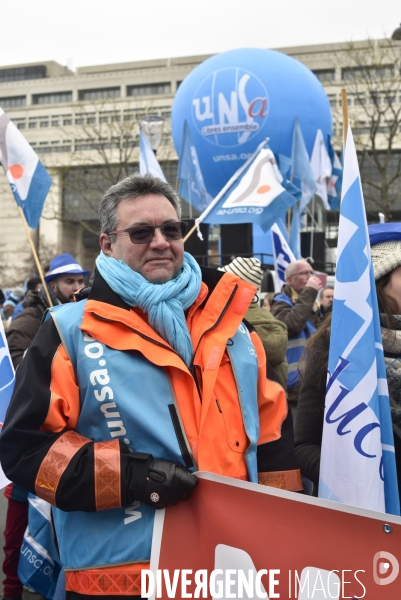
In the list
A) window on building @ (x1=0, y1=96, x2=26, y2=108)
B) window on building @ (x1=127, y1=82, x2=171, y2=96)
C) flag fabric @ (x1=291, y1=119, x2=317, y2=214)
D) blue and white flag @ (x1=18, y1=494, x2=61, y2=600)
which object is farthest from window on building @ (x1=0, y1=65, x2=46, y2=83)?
blue and white flag @ (x1=18, y1=494, x2=61, y2=600)

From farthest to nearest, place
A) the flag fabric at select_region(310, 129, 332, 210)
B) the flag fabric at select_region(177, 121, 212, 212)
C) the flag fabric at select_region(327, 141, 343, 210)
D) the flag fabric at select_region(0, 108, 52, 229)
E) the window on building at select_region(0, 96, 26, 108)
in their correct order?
the window on building at select_region(0, 96, 26, 108), the flag fabric at select_region(327, 141, 343, 210), the flag fabric at select_region(310, 129, 332, 210), the flag fabric at select_region(177, 121, 212, 212), the flag fabric at select_region(0, 108, 52, 229)

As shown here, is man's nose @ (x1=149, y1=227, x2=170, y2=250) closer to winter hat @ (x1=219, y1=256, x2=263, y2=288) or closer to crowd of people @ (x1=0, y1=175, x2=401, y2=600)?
crowd of people @ (x1=0, y1=175, x2=401, y2=600)

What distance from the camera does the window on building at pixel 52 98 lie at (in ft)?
261

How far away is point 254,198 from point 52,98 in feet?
254

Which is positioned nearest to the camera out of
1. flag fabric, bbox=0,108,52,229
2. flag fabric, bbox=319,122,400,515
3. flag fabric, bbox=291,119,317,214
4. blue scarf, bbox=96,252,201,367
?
blue scarf, bbox=96,252,201,367

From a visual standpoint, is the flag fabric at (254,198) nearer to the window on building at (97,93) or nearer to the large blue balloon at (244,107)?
the large blue balloon at (244,107)

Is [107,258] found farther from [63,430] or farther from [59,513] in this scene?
[59,513]

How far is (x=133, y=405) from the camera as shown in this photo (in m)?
2.04

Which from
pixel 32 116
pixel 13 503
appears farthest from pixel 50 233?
pixel 13 503

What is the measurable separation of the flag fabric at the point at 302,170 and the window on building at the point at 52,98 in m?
67.6

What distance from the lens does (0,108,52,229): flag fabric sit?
5977mm

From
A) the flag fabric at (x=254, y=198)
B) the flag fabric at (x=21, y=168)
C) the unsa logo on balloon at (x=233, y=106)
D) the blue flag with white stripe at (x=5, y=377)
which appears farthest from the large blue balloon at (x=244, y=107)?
the blue flag with white stripe at (x=5, y=377)

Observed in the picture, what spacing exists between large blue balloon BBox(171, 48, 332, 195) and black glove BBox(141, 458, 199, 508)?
15.1 metres

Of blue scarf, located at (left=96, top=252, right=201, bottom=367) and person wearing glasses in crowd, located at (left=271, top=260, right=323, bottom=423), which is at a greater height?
blue scarf, located at (left=96, top=252, right=201, bottom=367)
